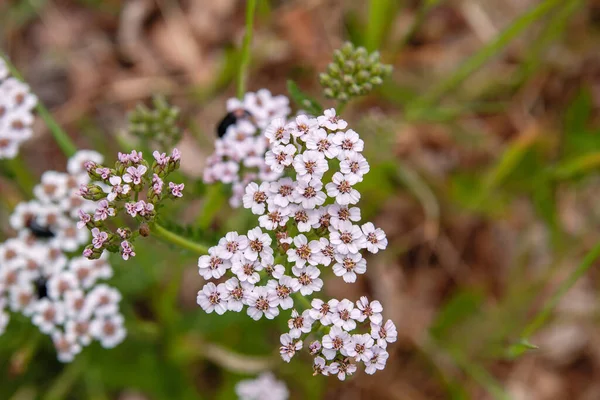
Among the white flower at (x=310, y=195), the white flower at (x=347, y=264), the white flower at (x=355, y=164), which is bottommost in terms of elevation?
the white flower at (x=347, y=264)

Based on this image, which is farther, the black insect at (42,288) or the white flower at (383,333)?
the black insect at (42,288)

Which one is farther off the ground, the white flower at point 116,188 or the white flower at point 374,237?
the white flower at point 374,237

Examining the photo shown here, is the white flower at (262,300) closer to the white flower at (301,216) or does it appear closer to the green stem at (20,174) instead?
the white flower at (301,216)

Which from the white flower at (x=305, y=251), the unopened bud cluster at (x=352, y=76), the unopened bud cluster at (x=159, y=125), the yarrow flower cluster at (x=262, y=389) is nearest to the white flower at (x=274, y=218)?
the white flower at (x=305, y=251)

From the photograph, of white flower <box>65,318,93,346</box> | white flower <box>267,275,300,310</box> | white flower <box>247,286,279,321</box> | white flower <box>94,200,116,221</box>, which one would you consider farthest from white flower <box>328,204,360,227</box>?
white flower <box>65,318,93,346</box>

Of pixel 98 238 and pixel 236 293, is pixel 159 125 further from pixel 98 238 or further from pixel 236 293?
pixel 236 293

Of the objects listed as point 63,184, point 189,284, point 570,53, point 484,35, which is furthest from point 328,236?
point 570,53

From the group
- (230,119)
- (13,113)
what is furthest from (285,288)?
(13,113)

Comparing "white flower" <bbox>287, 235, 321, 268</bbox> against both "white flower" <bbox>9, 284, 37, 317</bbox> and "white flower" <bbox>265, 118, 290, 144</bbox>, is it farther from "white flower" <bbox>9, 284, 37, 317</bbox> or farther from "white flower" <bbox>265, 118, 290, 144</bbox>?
"white flower" <bbox>9, 284, 37, 317</bbox>
